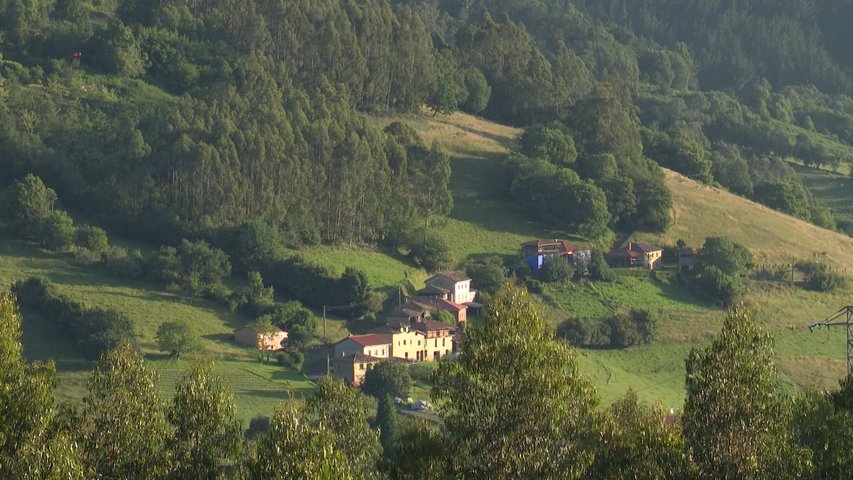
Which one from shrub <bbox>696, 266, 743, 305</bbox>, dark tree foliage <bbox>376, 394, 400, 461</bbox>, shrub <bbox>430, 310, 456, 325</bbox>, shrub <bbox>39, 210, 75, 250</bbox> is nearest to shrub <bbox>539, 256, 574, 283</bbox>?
shrub <bbox>696, 266, 743, 305</bbox>

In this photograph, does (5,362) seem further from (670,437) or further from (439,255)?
Answer: (439,255)

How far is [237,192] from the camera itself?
266 ft

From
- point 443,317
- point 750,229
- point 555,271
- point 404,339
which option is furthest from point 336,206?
point 750,229

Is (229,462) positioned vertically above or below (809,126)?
above

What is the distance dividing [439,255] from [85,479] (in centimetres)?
5084

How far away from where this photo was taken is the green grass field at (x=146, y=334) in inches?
2484

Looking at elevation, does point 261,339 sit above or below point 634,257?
above

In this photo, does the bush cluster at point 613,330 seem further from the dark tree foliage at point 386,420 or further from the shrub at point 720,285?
the dark tree foliage at point 386,420

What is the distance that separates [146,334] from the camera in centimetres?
6875

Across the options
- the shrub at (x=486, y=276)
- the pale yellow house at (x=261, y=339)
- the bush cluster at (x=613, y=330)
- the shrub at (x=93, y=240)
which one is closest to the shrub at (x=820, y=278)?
the bush cluster at (x=613, y=330)

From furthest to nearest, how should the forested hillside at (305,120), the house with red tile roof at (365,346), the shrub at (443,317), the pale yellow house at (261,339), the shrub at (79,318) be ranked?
the forested hillside at (305,120)
the shrub at (443,317)
the pale yellow house at (261,339)
the house with red tile roof at (365,346)
the shrub at (79,318)

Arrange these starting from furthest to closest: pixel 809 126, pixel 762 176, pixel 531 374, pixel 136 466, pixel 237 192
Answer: pixel 809 126
pixel 762 176
pixel 237 192
pixel 136 466
pixel 531 374

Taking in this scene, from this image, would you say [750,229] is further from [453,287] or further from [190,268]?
[190,268]

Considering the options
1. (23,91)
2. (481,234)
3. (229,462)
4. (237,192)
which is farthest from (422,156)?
(229,462)
